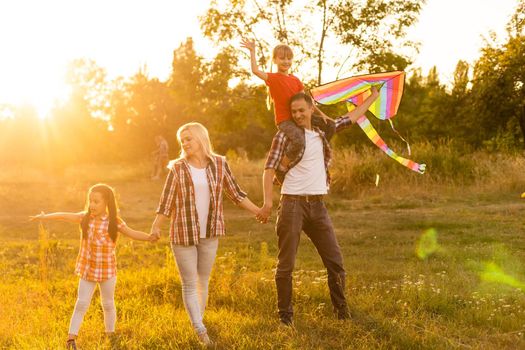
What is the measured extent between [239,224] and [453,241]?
4.79m

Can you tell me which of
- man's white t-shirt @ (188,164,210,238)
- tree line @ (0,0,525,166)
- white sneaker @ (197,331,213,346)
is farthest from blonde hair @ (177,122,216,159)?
tree line @ (0,0,525,166)

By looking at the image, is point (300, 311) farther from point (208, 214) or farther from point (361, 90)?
point (361, 90)

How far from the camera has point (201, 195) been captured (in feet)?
16.0

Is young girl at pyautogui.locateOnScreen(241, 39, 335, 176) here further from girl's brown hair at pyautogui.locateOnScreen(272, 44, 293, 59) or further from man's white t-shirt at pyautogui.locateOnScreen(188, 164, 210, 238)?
man's white t-shirt at pyautogui.locateOnScreen(188, 164, 210, 238)

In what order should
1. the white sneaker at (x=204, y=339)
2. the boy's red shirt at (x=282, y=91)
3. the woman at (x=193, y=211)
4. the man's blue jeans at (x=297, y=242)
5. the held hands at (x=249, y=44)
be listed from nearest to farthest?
the white sneaker at (x=204, y=339), the woman at (x=193, y=211), the man's blue jeans at (x=297, y=242), the boy's red shirt at (x=282, y=91), the held hands at (x=249, y=44)

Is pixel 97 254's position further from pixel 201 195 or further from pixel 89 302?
pixel 201 195

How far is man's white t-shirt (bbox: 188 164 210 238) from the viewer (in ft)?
15.9

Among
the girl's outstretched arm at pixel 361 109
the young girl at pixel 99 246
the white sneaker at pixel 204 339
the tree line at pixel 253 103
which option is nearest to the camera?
the white sneaker at pixel 204 339

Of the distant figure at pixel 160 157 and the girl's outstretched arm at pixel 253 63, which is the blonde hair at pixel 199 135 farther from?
the distant figure at pixel 160 157

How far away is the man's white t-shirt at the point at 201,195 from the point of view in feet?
15.9

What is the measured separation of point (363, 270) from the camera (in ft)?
25.5

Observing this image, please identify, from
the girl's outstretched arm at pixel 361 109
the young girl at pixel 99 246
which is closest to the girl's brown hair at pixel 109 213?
the young girl at pixel 99 246

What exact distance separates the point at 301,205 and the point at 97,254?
167 cm

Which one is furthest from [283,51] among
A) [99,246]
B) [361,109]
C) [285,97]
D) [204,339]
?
[204,339]
